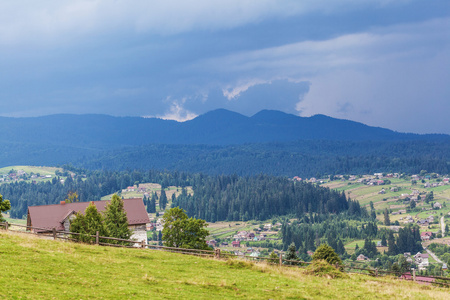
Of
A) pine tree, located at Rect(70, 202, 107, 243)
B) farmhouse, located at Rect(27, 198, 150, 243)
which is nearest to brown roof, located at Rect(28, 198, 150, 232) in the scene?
farmhouse, located at Rect(27, 198, 150, 243)

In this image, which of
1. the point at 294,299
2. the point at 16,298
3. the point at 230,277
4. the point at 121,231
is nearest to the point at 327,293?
the point at 294,299

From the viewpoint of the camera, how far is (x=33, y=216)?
77312mm

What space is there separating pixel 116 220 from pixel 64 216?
39.6 ft

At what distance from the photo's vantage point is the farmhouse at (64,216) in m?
76.9

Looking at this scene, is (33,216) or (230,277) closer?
(230,277)

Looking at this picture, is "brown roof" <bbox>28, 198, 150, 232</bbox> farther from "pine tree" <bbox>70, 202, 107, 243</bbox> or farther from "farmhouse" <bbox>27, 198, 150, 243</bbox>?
"pine tree" <bbox>70, 202, 107, 243</bbox>

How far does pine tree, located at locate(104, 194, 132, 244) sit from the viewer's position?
6888 centimetres

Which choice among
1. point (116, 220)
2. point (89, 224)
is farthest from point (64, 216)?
point (89, 224)

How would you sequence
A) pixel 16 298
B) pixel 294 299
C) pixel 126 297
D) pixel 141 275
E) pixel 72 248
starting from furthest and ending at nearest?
pixel 72 248
pixel 141 275
pixel 294 299
pixel 126 297
pixel 16 298

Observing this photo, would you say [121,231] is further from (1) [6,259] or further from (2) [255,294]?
(2) [255,294]

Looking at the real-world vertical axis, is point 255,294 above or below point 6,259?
below

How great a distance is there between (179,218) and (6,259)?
39.8m

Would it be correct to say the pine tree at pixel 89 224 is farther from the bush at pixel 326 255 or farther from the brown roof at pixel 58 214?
the bush at pixel 326 255

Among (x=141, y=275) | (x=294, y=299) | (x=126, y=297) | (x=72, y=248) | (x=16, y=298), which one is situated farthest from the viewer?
(x=72, y=248)
